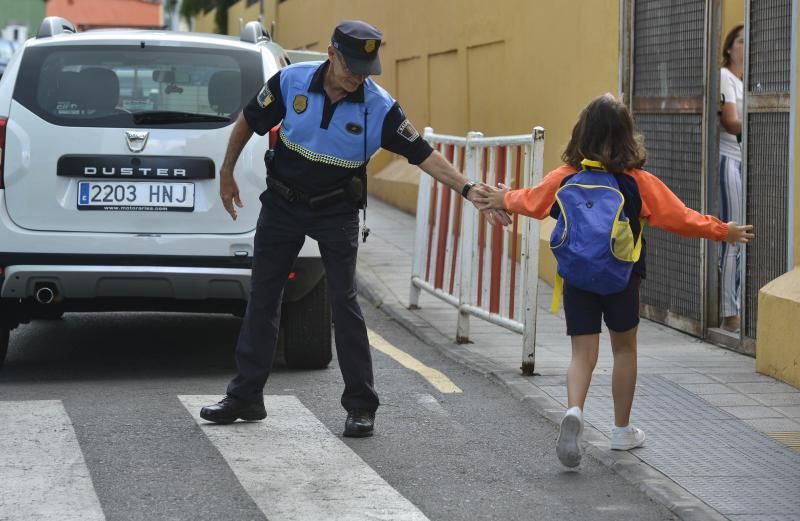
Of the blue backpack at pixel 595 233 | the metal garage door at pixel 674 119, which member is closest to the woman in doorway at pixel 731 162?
the metal garage door at pixel 674 119

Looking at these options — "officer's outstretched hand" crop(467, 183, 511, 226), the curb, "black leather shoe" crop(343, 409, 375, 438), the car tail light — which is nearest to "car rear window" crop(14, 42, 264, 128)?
the car tail light

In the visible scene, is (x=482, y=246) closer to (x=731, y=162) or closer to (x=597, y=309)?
(x=731, y=162)

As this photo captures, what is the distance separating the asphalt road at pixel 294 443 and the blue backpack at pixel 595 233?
0.77 meters

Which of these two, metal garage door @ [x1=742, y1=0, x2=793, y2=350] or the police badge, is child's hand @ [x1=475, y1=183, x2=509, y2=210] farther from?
metal garage door @ [x1=742, y1=0, x2=793, y2=350]

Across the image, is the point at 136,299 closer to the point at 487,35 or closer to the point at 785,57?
the point at 785,57

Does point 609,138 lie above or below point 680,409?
above

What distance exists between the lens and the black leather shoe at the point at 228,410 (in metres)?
6.38

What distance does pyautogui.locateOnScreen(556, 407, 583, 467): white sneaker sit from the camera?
18.4 feet

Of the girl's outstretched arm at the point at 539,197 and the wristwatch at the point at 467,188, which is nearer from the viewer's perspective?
the girl's outstretched arm at the point at 539,197

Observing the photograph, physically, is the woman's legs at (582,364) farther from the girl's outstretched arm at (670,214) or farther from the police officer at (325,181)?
the police officer at (325,181)

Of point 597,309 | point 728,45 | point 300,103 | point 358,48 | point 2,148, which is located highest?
point 728,45

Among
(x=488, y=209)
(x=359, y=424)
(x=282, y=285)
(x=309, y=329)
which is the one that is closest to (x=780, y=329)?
(x=488, y=209)

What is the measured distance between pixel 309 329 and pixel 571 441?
2.43 m

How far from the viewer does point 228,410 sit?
6387 mm
